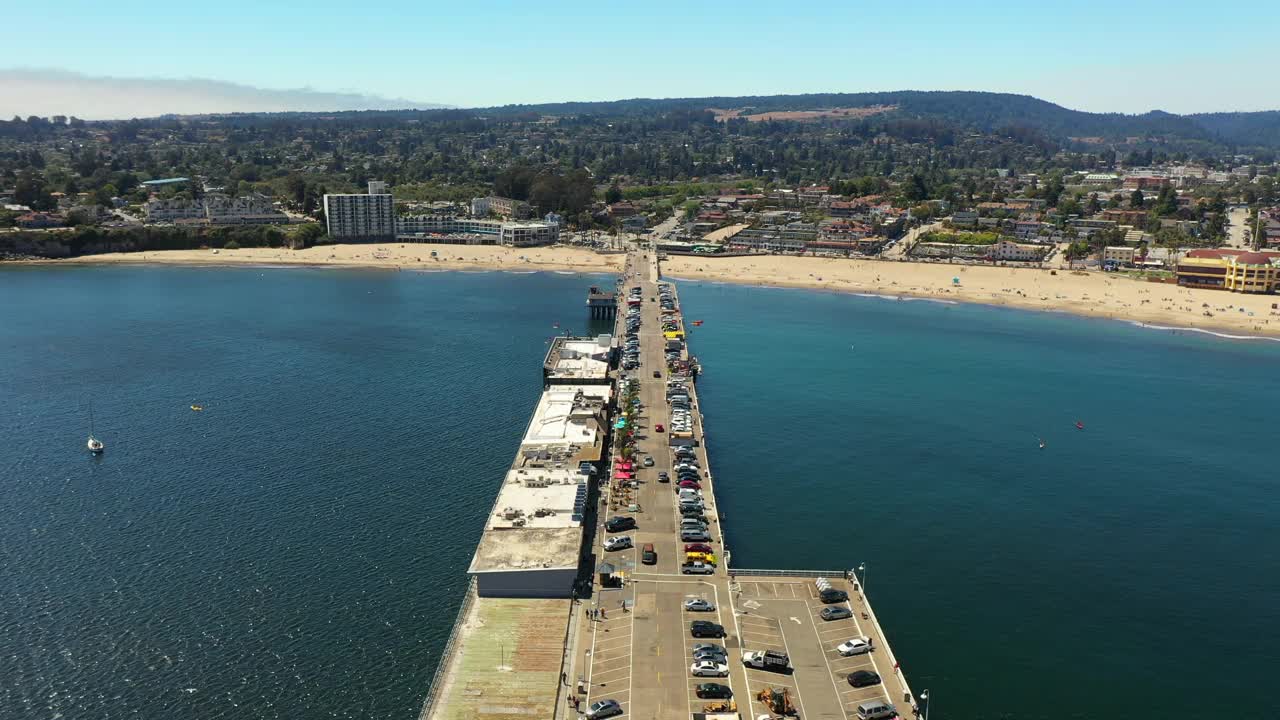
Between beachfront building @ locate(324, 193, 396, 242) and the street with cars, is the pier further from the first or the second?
beachfront building @ locate(324, 193, 396, 242)

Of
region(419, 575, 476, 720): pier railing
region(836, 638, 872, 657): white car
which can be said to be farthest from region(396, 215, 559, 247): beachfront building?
region(836, 638, 872, 657): white car

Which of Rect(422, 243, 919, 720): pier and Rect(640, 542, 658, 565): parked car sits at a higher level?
Rect(640, 542, 658, 565): parked car

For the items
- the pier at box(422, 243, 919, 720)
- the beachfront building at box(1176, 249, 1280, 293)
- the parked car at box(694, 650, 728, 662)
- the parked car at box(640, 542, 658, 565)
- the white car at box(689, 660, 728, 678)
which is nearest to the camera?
the pier at box(422, 243, 919, 720)

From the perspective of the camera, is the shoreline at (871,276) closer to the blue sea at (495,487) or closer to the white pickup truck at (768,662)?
the blue sea at (495,487)

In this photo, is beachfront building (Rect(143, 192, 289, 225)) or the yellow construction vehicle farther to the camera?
beachfront building (Rect(143, 192, 289, 225))

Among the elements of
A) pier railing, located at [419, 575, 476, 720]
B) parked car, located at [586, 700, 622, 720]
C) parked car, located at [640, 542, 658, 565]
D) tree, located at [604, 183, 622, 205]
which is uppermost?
tree, located at [604, 183, 622, 205]

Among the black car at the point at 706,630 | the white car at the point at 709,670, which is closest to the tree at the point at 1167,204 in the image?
the black car at the point at 706,630

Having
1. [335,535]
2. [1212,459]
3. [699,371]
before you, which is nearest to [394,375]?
[699,371]

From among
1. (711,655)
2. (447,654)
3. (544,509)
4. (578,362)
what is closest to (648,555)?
(544,509)

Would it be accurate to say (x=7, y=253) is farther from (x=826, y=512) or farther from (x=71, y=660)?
(x=826, y=512)
